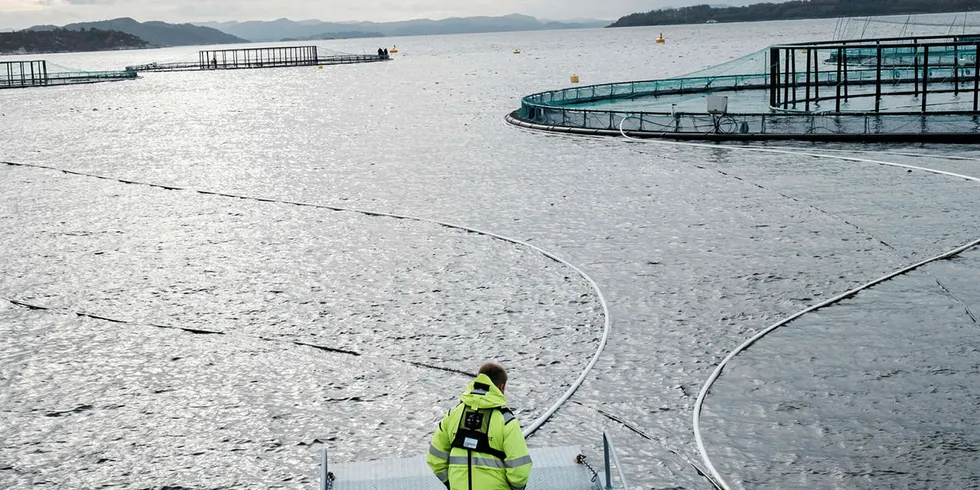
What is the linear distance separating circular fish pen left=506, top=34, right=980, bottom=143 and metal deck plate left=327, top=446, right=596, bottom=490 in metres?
33.4

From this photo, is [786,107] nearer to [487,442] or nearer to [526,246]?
[526,246]

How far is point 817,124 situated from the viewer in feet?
140

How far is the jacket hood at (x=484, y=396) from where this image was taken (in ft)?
27.6

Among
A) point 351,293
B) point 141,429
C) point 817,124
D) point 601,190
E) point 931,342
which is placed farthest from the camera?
point 817,124

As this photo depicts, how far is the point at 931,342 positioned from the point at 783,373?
9.36 ft

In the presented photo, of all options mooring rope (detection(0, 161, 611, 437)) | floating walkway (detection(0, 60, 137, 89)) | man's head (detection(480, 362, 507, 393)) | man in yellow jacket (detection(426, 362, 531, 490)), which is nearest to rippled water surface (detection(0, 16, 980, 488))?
mooring rope (detection(0, 161, 611, 437))

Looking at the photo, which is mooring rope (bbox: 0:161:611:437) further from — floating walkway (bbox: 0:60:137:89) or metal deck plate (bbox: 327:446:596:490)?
floating walkway (bbox: 0:60:137:89)

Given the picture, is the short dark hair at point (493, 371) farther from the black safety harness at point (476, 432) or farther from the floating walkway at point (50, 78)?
the floating walkway at point (50, 78)

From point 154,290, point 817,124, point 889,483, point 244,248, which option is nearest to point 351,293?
point 154,290

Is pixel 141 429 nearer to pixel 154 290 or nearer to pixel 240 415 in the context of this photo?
pixel 240 415

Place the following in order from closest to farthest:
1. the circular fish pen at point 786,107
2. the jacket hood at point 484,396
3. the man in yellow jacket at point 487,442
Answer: the jacket hood at point 484,396
the man in yellow jacket at point 487,442
the circular fish pen at point 786,107

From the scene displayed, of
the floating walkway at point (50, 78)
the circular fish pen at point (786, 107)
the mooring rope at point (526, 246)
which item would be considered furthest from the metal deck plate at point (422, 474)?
the floating walkway at point (50, 78)

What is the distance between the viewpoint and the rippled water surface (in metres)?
13.1

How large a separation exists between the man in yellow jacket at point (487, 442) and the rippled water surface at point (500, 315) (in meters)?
3.79
